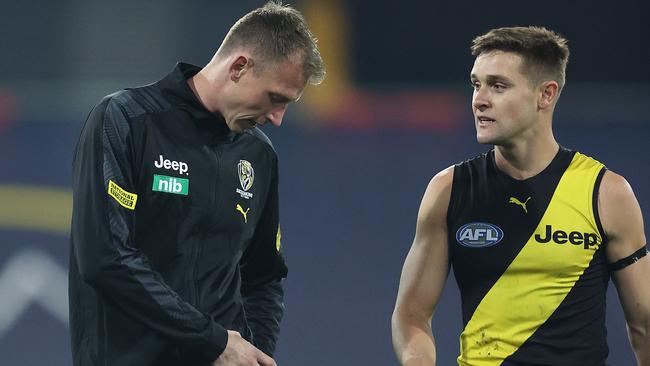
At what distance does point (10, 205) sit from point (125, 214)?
12.2 feet

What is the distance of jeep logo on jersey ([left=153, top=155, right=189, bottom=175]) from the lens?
2.93 metres

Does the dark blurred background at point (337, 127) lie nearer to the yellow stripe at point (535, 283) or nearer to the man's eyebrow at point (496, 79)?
the yellow stripe at point (535, 283)

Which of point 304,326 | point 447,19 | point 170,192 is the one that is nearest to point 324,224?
point 304,326

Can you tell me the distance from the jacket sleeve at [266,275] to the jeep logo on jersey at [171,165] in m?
0.38

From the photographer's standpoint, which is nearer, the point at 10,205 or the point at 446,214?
the point at 446,214

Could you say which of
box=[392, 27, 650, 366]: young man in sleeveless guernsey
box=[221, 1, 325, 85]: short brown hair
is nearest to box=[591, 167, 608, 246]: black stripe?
box=[392, 27, 650, 366]: young man in sleeveless guernsey

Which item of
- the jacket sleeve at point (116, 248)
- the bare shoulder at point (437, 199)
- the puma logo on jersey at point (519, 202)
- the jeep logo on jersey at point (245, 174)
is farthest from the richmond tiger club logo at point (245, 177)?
the puma logo on jersey at point (519, 202)

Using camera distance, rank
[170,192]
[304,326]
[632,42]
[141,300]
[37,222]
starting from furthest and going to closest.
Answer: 1. [632,42]
2. [37,222]
3. [304,326]
4. [170,192]
5. [141,300]

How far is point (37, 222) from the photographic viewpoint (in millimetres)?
6262

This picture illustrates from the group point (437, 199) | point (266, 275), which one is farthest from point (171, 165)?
point (437, 199)

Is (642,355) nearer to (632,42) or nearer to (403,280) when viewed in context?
(403,280)

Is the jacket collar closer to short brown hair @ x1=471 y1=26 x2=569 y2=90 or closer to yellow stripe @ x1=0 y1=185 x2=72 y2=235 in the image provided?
short brown hair @ x1=471 y1=26 x2=569 y2=90

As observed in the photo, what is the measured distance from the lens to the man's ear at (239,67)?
3.00 m

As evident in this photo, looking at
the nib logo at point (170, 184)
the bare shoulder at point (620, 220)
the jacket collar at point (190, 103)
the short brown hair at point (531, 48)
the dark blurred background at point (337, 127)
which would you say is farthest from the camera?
the dark blurred background at point (337, 127)
